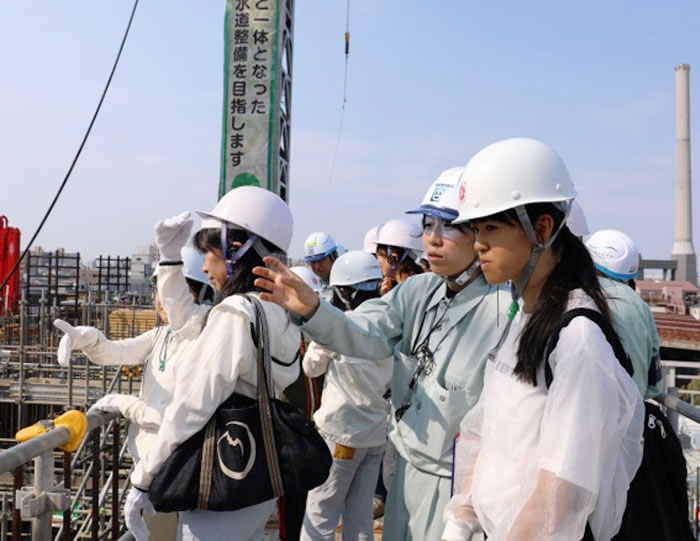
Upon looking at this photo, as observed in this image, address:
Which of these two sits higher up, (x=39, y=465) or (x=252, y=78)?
(x=252, y=78)

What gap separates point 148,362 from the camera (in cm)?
316

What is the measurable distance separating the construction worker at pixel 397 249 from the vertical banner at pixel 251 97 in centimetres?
171

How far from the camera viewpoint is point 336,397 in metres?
3.68

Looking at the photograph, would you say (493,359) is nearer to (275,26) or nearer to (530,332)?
(530,332)

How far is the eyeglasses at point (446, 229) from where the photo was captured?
2428mm

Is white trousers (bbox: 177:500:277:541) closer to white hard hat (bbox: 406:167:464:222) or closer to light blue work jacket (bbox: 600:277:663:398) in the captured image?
white hard hat (bbox: 406:167:464:222)

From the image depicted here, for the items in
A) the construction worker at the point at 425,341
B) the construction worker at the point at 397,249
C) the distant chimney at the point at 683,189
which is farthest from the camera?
the distant chimney at the point at 683,189

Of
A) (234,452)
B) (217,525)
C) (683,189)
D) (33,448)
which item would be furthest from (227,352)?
(683,189)

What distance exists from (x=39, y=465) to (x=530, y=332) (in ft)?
6.38

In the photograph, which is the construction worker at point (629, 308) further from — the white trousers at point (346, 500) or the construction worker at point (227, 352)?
the white trousers at point (346, 500)

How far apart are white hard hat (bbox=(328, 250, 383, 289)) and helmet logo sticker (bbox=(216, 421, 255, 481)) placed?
2.46 m

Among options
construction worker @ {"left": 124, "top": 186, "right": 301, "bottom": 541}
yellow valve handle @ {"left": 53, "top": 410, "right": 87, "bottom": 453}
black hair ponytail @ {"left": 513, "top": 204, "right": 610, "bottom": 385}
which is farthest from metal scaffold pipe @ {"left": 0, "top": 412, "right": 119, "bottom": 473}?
black hair ponytail @ {"left": 513, "top": 204, "right": 610, "bottom": 385}

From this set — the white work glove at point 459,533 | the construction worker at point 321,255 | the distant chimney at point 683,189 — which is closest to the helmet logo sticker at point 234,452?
the white work glove at point 459,533

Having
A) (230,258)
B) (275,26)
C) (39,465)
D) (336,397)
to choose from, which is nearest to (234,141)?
(275,26)
